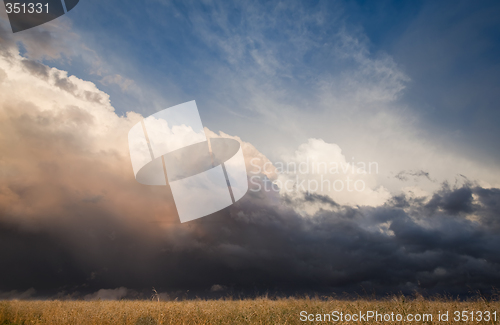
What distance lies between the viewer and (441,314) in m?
9.48

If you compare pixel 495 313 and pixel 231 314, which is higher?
pixel 495 313

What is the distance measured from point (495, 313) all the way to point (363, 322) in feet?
17.5

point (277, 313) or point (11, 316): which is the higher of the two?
point (277, 313)

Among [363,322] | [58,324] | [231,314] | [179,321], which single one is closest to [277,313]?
[231,314]

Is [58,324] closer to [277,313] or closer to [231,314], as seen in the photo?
[231,314]

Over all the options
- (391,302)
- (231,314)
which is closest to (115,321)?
(231,314)

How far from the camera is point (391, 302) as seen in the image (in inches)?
444

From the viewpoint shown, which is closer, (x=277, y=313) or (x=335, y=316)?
(x=335, y=316)

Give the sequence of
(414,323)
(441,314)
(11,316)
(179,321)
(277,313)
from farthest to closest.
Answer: (11,316) → (277,313) → (441,314) → (179,321) → (414,323)

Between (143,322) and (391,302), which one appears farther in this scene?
(391,302)

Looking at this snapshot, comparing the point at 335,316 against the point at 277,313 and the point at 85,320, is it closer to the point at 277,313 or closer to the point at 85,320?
the point at 277,313

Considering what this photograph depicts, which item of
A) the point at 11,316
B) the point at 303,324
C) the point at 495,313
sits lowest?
the point at 11,316

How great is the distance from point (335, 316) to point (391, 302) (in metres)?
4.04

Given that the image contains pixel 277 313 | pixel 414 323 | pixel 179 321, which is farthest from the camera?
pixel 277 313
